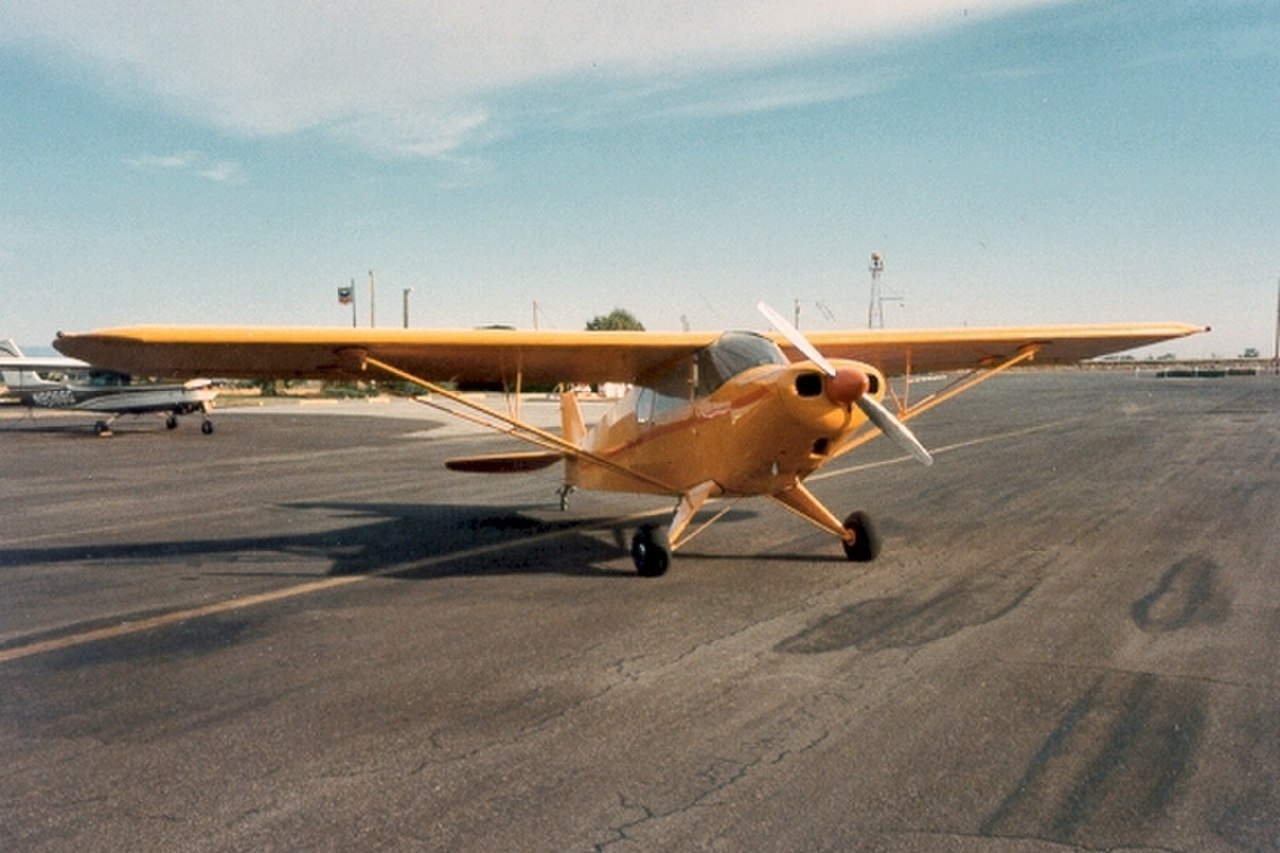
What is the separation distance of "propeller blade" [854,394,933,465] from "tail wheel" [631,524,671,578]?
90.5 inches

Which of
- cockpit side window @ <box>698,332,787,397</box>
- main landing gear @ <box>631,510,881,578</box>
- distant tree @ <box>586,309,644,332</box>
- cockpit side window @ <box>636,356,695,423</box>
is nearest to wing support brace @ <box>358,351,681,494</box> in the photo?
cockpit side window @ <box>636,356,695,423</box>

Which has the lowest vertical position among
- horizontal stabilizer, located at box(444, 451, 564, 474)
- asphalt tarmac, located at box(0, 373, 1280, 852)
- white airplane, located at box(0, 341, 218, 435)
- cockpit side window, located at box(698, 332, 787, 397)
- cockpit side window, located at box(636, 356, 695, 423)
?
asphalt tarmac, located at box(0, 373, 1280, 852)

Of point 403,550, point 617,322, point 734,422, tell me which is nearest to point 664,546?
point 734,422

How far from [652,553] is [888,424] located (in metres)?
2.54

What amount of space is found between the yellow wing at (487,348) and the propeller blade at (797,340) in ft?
2.31

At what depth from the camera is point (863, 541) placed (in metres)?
9.37

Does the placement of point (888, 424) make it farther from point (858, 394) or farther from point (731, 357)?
point (731, 357)

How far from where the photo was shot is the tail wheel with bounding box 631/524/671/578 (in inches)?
346

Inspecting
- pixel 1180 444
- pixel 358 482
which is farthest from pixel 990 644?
pixel 1180 444

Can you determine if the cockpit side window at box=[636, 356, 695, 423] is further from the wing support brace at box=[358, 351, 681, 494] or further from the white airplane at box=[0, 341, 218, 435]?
the white airplane at box=[0, 341, 218, 435]

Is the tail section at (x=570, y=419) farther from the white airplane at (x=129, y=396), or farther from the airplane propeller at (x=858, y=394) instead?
the white airplane at (x=129, y=396)

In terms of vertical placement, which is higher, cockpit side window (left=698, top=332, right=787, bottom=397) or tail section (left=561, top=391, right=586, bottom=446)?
cockpit side window (left=698, top=332, right=787, bottom=397)

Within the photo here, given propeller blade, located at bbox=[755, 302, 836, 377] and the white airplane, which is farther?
the white airplane

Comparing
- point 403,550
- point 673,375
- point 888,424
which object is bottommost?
point 403,550
